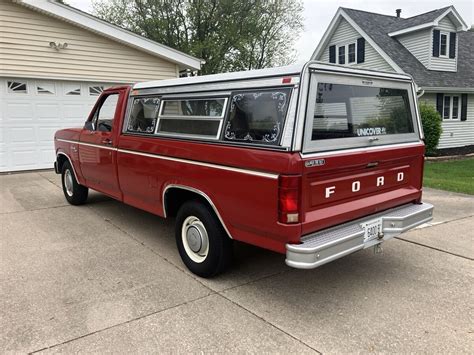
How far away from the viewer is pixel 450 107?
17688mm

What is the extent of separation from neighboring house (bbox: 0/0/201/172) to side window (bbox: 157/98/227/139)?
7.95 meters

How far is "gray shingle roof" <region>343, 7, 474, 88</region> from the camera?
1706 cm

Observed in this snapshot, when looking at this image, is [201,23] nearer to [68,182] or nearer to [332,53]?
[332,53]

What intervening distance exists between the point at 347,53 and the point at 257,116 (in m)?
18.1

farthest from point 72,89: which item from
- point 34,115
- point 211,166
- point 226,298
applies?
point 226,298

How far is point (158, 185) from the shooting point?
454cm

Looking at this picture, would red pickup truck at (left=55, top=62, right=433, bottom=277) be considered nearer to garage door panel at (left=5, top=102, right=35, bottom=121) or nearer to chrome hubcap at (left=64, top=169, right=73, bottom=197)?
chrome hubcap at (left=64, top=169, right=73, bottom=197)

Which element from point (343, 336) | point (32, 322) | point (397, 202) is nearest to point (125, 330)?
point (32, 322)

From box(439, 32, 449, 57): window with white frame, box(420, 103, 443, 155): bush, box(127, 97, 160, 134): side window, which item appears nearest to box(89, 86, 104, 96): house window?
box(127, 97, 160, 134): side window

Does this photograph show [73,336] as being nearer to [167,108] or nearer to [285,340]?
[285,340]

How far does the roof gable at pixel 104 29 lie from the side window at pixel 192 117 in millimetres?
8048

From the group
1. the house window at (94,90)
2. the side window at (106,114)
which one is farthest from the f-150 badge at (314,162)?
the house window at (94,90)

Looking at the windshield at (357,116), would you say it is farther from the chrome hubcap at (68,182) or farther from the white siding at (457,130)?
the white siding at (457,130)

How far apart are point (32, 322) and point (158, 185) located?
5.93ft
